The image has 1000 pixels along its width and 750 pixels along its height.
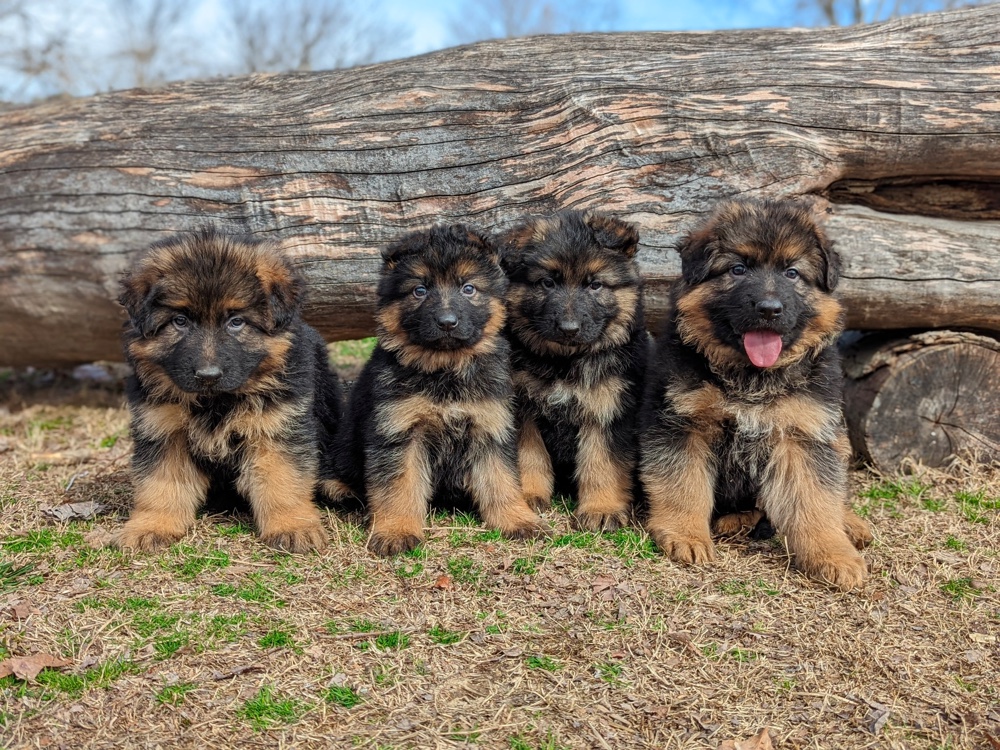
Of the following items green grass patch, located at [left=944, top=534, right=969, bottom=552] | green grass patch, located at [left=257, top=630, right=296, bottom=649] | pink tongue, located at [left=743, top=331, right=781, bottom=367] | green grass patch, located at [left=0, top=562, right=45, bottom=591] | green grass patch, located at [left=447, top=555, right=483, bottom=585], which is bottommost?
green grass patch, located at [left=944, top=534, right=969, bottom=552]

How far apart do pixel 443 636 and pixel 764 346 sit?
252 cm

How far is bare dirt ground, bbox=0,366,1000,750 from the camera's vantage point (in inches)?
152

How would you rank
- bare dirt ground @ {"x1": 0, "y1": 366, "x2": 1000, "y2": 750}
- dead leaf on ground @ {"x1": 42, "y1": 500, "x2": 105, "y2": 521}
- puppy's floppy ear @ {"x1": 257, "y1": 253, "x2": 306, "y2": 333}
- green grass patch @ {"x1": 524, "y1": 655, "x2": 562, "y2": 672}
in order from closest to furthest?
bare dirt ground @ {"x1": 0, "y1": 366, "x2": 1000, "y2": 750}
green grass patch @ {"x1": 524, "y1": 655, "x2": 562, "y2": 672}
puppy's floppy ear @ {"x1": 257, "y1": 253, "x2": 306, "y2": 333}
dead leaf on ground @ {"x1": 42, "y1": 500, "x2": 105, "y2": 521}

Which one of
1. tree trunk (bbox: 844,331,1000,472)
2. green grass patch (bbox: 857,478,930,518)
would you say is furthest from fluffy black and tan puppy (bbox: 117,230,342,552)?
tree trunk (bbox: 844,331,1000,472)

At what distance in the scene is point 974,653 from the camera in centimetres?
447

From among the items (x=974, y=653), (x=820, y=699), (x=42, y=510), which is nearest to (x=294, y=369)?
(x=42, y=510)

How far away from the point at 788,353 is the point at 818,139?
244cm

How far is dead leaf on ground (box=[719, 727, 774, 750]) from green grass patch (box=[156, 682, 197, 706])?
2.48 m

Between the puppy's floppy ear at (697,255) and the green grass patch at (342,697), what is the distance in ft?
10.3

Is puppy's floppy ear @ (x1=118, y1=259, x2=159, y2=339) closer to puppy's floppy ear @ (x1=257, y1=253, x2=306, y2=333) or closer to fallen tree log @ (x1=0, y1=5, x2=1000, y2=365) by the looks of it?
puppy's floppy ear @ (x1=257, y1=253, x2=306, y2=333)

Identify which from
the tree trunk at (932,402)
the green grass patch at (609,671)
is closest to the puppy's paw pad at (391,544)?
the green grass patch at (609,671)

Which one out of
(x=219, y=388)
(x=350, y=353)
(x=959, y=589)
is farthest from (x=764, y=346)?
(x=350, y=353)

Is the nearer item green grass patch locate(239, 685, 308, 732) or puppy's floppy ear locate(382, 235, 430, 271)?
green grass patch locate(239, 685, 308, 732)

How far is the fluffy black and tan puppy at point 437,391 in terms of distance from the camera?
17.8ft
